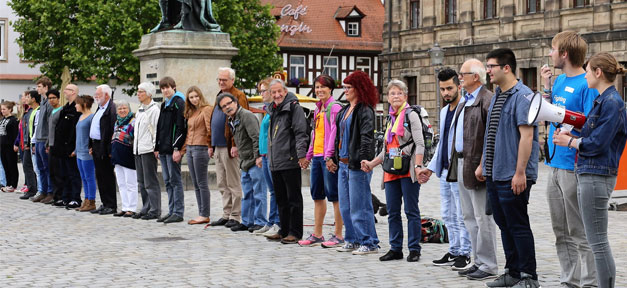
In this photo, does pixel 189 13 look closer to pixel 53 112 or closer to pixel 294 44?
pixel 53 112

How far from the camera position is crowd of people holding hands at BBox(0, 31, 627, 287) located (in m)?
7.86

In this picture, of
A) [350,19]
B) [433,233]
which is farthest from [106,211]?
[350,19]

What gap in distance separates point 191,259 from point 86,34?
120 ft

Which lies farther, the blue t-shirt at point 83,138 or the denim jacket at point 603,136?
the blue t-shirt at point 83,138

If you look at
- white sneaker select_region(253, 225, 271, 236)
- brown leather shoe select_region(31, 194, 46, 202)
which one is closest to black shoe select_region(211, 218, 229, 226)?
white sneaker select_region(253, 225, 271, 236)

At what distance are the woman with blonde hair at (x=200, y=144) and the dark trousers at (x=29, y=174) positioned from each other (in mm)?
6321

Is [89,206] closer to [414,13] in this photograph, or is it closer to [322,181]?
[322,181]

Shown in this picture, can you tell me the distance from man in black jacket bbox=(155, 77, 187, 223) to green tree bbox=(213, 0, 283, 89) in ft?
106

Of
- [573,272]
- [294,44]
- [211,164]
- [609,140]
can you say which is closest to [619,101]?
[609,140]

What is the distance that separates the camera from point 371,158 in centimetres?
1074

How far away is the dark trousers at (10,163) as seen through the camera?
70.6 feet

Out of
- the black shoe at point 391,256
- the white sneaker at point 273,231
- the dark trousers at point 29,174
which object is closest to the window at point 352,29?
the dark trousers at point 29,174

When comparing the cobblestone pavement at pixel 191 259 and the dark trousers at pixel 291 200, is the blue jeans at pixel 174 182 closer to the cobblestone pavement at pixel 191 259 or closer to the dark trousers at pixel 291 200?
the cobblestone pavement at pixel 191 259

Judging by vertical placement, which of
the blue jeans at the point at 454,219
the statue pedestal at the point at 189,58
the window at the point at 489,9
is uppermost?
the window at the point at 489,9
